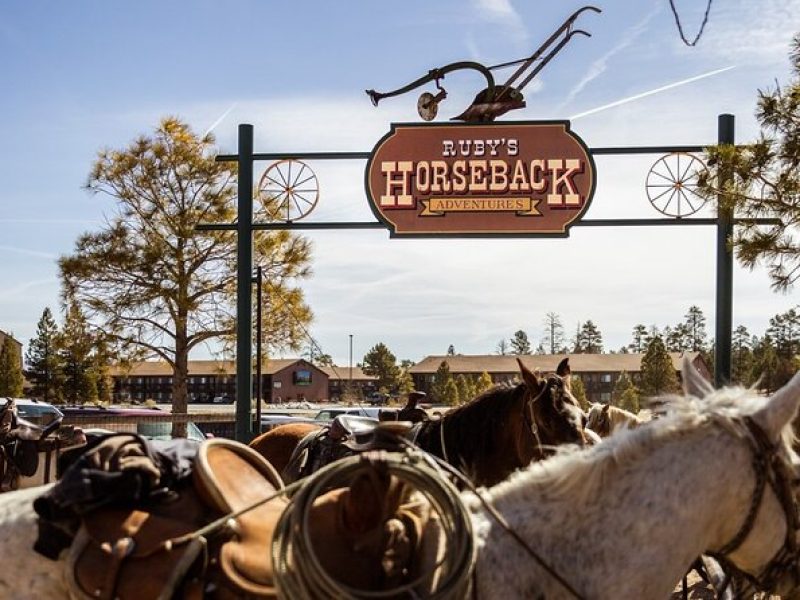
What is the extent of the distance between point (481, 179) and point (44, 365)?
49.6 meters

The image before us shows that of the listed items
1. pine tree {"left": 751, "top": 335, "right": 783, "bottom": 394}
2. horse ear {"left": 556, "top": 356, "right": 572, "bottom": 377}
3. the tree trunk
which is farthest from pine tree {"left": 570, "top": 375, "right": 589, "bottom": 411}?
horse ear {"left": 556, "top": 356, "right": 572, "bottom": 377}

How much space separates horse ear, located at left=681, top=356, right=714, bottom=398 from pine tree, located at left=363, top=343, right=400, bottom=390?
69.3 metres

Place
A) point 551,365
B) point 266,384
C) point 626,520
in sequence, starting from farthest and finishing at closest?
point 266,384
point 551,365
point 626,520

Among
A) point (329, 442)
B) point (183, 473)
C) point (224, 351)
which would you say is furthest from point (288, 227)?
point (224, 351)

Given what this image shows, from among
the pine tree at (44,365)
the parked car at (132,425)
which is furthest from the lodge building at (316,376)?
the parked car at (132,425)

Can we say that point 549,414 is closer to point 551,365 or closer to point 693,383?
point 693,383

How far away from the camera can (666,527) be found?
2.91 meters

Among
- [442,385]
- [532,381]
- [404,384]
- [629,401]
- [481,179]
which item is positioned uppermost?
[481,179]

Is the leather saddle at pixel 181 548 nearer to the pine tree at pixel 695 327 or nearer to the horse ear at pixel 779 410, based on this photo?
the horse ear at pixel 779 410

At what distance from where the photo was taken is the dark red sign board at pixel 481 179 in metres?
11.7

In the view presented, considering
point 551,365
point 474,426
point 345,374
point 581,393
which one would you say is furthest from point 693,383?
point 345,374

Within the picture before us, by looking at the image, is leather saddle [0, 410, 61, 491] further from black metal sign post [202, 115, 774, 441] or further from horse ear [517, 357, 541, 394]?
horse ear [517, 357, 541, 394]

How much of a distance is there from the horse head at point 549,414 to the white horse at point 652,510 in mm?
3529

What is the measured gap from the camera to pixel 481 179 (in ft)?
38.5
